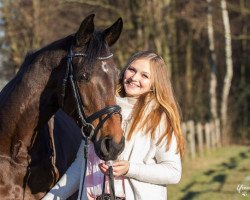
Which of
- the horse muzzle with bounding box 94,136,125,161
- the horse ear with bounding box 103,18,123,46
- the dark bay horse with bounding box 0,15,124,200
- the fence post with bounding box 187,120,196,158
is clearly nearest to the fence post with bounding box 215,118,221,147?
the fence post with bounding box 187,120,196,158

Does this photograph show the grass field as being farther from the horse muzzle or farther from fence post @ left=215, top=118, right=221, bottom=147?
the horse muzzle

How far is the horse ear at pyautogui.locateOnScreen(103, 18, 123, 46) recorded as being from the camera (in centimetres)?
337

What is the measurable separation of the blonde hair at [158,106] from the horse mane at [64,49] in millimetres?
264

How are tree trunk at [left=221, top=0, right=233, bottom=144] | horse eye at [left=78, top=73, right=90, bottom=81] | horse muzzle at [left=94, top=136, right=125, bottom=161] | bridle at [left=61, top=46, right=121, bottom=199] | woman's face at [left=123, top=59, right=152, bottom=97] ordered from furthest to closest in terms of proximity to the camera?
1. tree trunk at [left=221, top=0, right=233, bottom=144]
2. woman's face at [left=123, top=59, right=152, bottom=97]
3. horse eye at [left=78, top=73, right=90, bottom=81]
4. bridle at [left=61, top=46, right=121, bottom=199]
5. horse muzzle at [left=94, top=136, right=125, bottom=161]

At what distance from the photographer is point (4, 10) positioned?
→ 1549cm

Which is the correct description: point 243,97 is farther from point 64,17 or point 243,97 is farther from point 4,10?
point 4,10

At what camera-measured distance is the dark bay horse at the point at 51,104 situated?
316 centimetres

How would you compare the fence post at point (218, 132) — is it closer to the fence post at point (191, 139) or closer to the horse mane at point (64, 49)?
the fence post at point (191, 139)

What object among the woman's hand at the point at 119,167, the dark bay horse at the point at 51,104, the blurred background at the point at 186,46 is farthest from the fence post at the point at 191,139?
the woman's hand at the point at 119,167

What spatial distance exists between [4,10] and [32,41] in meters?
1.24

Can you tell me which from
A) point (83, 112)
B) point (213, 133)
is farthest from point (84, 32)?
point (213, 133)

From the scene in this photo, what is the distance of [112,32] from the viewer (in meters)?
3.41

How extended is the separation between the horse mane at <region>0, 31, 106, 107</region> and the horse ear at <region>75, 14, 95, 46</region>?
34 millimetres

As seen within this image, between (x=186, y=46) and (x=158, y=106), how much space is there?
1921cm
